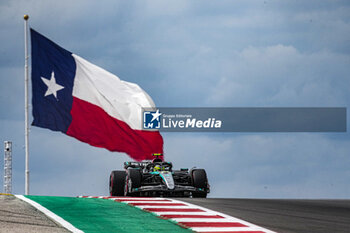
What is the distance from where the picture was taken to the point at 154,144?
23172 mm

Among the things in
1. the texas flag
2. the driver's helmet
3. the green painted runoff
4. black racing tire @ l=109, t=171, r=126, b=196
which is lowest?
the green painted runoff

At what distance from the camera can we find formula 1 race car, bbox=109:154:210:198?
21625mm

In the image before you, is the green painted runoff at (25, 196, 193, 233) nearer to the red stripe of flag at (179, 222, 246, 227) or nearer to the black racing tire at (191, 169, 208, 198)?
the red stripe of flag at (179, 222, 246, 227)

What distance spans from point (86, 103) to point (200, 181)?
531 centimetres

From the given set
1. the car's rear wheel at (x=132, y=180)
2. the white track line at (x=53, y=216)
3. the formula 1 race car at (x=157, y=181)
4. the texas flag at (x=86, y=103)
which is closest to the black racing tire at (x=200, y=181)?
the formula 1 race car at (x=157, y=181)

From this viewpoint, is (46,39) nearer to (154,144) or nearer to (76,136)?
(76,136)

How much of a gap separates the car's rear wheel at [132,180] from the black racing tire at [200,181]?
222cm

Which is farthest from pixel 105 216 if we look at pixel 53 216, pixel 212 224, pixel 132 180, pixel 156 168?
pixel 156 168

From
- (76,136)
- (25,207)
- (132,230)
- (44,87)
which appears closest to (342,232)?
(132,230)

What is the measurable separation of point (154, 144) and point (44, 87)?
194 inches

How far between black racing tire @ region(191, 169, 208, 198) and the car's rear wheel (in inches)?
87.2

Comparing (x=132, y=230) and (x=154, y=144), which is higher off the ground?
(x=154, y=144)

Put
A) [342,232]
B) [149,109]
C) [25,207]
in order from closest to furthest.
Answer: [342,232]
[25,207]
[149,109]

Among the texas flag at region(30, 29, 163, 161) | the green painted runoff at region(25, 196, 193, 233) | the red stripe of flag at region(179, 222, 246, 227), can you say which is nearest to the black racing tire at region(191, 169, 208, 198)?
the texas flag at region(30, 29, 163, 161)
